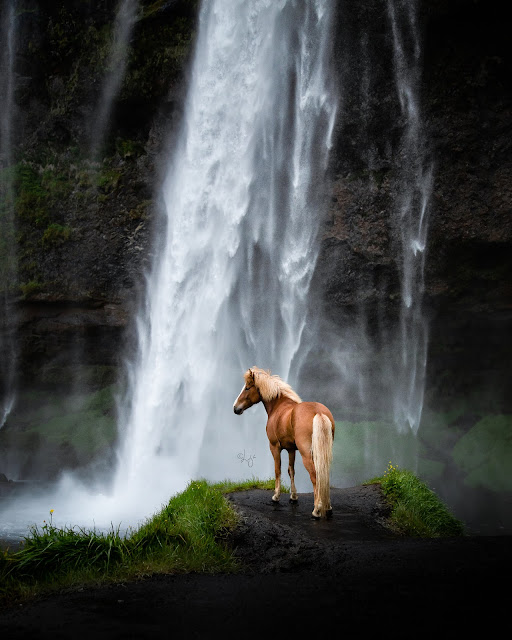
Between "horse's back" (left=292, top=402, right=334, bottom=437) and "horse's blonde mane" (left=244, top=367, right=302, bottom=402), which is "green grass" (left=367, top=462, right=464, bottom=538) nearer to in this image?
"horse's back" (left=292, top=402, right=334, bottom=437)

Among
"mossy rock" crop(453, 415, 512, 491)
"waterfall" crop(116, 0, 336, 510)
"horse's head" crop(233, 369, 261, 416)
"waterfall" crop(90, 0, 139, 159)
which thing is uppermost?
"waterfall" crop(90, 0, 139, 159)

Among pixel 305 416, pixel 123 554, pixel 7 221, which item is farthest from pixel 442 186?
pixel 123 554

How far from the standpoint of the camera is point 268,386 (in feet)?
26.7

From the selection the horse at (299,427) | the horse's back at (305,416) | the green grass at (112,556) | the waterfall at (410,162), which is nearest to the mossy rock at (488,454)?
the waterfall at (410,162)

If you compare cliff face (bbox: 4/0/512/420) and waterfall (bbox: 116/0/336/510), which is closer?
cliff face (bbox: 4/0/512/420)

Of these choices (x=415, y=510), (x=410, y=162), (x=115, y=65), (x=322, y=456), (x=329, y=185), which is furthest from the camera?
(x=115, y=65)

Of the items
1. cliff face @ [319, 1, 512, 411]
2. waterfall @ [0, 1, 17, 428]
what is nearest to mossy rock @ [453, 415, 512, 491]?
cliff face @ [319, 1, 512, 411]

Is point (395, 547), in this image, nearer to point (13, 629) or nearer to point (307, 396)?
point (13, 629)

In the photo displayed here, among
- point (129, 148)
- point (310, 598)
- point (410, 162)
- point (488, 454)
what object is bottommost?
point (488, 454)

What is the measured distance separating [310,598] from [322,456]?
2767mm

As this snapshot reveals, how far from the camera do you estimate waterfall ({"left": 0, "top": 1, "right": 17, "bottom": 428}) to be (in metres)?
22.8

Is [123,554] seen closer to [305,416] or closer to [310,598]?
[310,598]

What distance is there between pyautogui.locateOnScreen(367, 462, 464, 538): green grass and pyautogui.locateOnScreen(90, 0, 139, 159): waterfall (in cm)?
1897

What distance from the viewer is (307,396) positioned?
2125 cm
